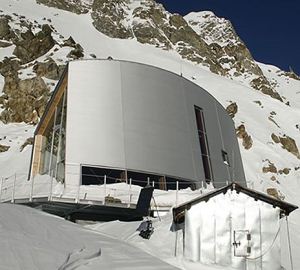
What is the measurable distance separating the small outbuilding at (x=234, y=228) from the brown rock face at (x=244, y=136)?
39.7m

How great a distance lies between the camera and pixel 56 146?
2627 centimetres

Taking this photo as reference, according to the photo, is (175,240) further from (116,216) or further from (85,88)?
(85,88)

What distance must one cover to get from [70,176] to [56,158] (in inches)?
132

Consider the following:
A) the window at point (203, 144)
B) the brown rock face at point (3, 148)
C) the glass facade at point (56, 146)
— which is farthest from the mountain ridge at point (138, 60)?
the glass facade at point (56, 146)

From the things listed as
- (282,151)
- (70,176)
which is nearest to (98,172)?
(70,176)

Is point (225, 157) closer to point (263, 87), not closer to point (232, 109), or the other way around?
point (232, 109)

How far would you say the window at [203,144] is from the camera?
28.1 metres

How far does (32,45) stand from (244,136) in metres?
35.5

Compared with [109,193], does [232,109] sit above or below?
above

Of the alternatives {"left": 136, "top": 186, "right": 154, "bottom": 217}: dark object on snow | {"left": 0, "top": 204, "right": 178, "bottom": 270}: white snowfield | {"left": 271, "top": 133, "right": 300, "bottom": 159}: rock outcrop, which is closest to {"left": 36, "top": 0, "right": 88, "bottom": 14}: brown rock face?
{"left": 271, "top": 133, "right": 300, "bottom": 159}: rock outcrop

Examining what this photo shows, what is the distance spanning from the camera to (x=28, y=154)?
43.8 metres

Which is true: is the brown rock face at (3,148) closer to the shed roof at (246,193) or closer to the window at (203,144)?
the window at (203,144)

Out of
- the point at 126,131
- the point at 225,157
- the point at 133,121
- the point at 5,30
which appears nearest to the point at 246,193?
the point at 126,131

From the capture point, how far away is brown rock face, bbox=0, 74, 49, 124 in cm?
5434
